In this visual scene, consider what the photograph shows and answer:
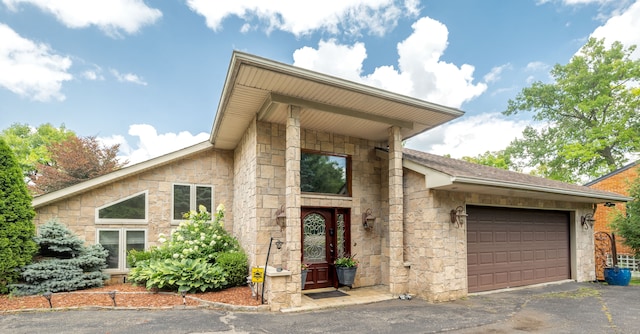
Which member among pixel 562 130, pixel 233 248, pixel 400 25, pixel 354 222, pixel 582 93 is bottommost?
pixel 233 248

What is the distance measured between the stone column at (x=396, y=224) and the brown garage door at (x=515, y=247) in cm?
163

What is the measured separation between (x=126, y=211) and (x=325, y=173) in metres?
5.09

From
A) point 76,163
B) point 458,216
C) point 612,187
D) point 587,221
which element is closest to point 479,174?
point 458,216

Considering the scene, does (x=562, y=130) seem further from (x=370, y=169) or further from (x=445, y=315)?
(x=445, y=315)

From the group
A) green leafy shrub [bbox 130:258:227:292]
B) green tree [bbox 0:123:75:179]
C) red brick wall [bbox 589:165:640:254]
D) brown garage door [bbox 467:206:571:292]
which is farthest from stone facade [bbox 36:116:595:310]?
green tree [bbox 0:123:75:179]

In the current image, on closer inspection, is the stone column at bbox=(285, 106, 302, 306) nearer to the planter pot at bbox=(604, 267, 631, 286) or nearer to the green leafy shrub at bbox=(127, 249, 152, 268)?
the green leafy shrub at bbox=(127, 249, 152, 268)

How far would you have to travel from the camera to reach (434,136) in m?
32.8

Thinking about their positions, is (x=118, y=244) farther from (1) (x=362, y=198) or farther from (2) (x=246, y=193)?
(1) (x=362, y=198)

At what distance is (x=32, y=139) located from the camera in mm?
22719

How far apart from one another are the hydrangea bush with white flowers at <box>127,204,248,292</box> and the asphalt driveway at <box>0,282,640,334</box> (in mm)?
1169

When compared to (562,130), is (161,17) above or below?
above

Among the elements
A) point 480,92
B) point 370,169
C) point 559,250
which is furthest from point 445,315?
point 480,92

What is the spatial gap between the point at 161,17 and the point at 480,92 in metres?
16.7

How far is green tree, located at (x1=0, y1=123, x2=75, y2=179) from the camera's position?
21000 mm
